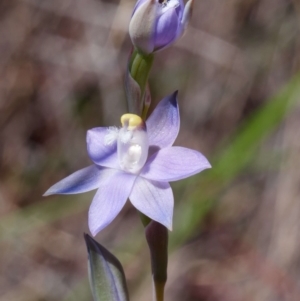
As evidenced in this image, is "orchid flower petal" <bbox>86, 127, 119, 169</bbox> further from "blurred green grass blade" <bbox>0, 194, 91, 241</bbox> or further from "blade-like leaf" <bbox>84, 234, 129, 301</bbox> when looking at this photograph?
"blurred green grass blade" <bbox>0, 194, 91, 241</bbox>

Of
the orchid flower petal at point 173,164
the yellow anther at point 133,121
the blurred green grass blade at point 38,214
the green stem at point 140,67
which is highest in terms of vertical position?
the green stem at point 140,67

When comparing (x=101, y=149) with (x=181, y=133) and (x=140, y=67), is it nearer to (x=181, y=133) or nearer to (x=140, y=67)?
(x=140, y=67)

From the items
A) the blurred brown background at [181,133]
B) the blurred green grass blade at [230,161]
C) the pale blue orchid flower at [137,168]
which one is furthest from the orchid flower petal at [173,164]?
the blurred brown background at [181,133]

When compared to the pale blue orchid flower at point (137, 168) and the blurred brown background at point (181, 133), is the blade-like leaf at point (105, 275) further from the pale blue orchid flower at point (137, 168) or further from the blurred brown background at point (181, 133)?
the blurred brown background at point (181, 133)

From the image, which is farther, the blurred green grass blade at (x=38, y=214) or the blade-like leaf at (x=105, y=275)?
the blurred green grass blade at (x=38, y=214)

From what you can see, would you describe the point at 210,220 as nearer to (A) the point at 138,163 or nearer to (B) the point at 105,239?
(B) the point at 105,239

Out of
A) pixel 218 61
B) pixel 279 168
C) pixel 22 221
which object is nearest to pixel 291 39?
pixel 218 61
